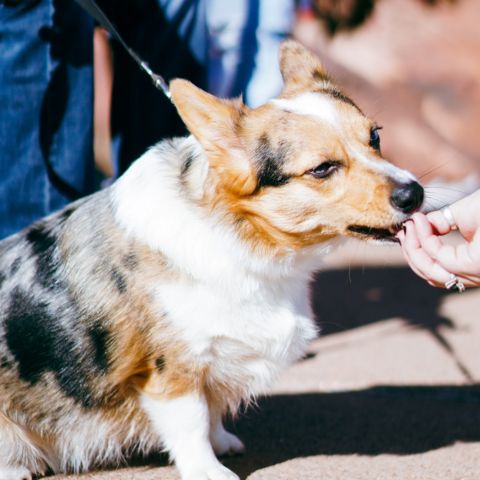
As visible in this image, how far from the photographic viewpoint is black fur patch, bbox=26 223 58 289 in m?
3.36

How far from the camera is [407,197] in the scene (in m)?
3.08

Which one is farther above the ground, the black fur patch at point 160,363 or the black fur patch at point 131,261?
the black fur patch at point 131,261

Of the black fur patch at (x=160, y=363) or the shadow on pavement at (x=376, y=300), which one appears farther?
the shadow on pavement at (x=376, y=300)

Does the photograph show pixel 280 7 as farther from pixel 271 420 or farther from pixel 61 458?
pixel 61 458

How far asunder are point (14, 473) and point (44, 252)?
2.61ft

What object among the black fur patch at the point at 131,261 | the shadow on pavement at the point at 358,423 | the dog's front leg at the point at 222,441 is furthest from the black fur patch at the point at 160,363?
the shadow on pavement at the point at 358,423

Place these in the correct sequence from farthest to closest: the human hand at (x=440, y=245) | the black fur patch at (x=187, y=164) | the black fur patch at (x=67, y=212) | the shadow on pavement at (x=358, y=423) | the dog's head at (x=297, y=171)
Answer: the shadow on pavement at (x=358, y=423) < the black fur patch at (x=67, y=212) < the black fur patch at (x=187, y=164) < the dog's head at (x=297, y=171) < the human hand at (x=440, y=245)

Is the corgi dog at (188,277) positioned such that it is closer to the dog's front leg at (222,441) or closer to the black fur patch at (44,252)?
the black fur patch at (44,252)

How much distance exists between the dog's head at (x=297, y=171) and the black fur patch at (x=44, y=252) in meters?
0.61

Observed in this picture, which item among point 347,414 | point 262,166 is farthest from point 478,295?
point 262,166

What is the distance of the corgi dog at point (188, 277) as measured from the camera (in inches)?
127

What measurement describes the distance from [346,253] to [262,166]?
383 centimetres

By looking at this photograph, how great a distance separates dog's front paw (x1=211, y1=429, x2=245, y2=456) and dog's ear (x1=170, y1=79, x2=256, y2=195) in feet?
3.37

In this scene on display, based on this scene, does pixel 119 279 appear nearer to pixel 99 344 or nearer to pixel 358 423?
pixel 99 344
